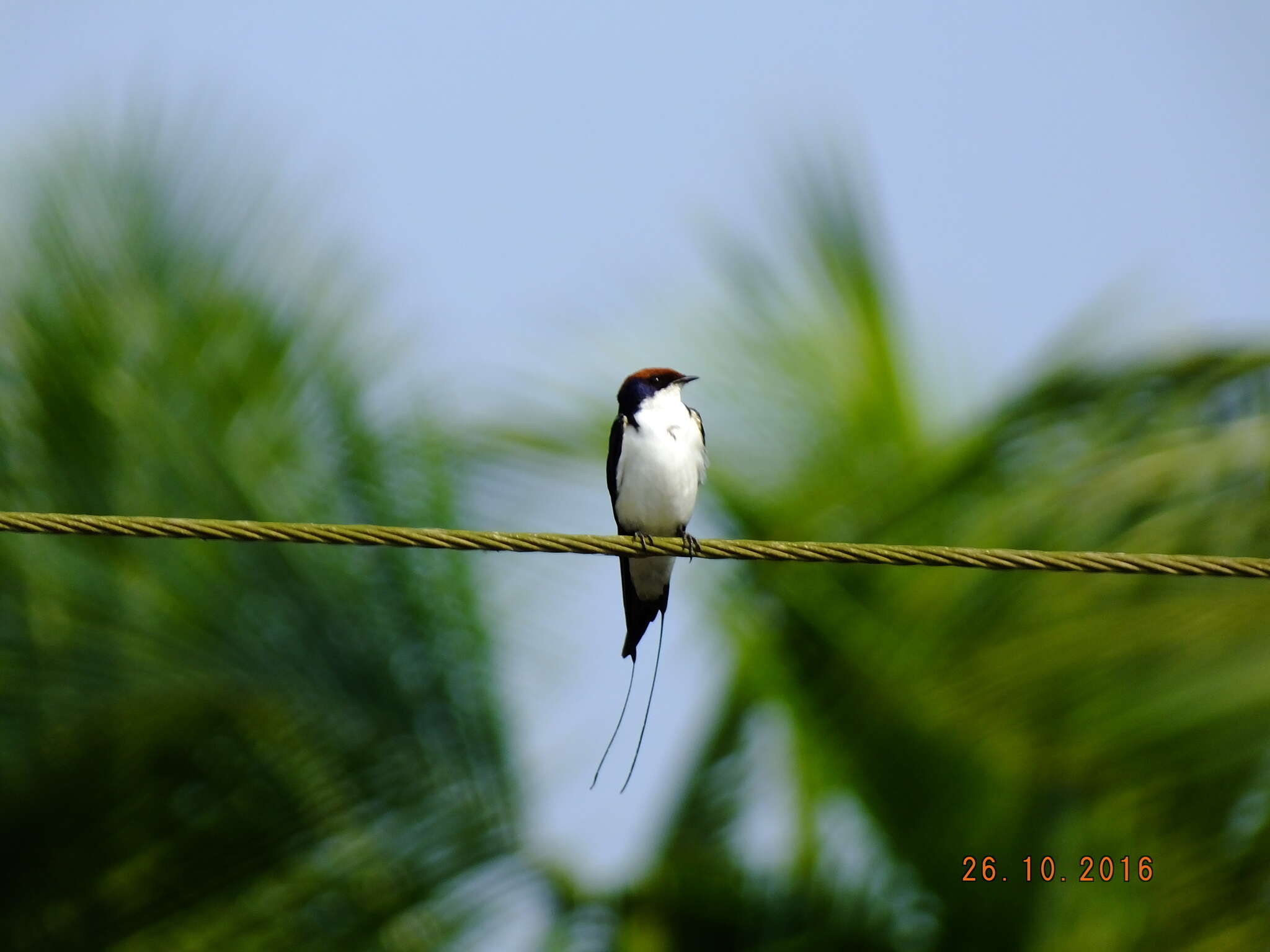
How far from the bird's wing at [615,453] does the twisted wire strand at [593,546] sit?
226 cm

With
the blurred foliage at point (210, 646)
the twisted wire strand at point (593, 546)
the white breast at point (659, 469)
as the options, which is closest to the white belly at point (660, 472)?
the white breast at point (659, 469)

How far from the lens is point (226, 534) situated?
372 cm

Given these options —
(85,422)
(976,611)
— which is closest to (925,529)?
(976,611)

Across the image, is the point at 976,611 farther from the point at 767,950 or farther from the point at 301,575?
the point at 301,575

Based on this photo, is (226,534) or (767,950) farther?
(767,950)

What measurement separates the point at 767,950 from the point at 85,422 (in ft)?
11.8

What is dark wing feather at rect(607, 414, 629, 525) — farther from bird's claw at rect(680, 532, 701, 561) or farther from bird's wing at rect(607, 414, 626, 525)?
bird's claw at rect(680, 532, 701, 561)

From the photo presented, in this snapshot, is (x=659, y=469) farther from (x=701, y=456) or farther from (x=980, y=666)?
(x=980, y=666)

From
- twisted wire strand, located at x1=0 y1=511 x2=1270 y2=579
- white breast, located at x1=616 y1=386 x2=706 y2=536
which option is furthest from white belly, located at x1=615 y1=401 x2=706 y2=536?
twisted wire strand, located at x1=0 y1=511 x2=1270 y2=579

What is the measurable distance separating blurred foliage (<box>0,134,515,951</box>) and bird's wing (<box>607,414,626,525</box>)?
804 mm

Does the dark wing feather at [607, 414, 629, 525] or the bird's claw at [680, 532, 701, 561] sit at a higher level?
the dark wing feather at [607, 414, 629, 525]

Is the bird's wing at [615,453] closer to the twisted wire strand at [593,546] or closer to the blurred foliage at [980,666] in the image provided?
the blurred foliage at [980,666]

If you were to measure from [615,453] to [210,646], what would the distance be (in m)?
1.84

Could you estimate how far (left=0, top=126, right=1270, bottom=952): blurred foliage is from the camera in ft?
15.9
